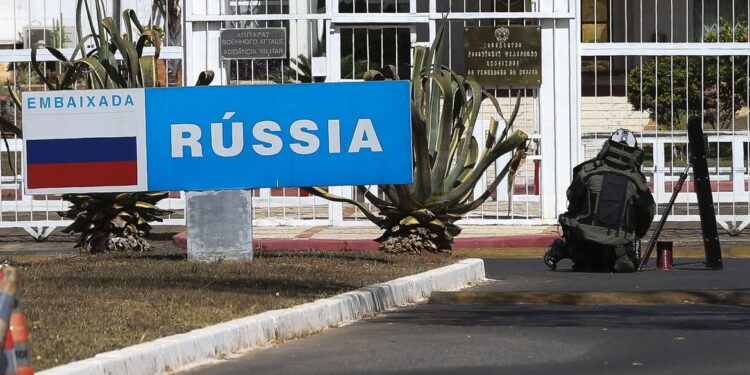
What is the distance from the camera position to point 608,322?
9.49m

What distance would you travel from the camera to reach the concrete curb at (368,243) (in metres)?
16.6

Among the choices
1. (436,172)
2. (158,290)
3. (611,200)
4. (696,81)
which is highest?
(696,81)

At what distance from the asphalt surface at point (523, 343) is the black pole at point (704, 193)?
2708 millimetres

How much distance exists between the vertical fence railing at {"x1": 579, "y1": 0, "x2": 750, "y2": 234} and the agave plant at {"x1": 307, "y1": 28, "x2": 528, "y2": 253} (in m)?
4.39

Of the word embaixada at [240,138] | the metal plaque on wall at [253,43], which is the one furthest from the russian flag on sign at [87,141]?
the metal plaque on wall at [253,43]

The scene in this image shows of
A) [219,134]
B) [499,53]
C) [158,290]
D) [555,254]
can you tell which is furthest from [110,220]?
[499,53]

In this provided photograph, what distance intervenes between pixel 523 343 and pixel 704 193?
628cm

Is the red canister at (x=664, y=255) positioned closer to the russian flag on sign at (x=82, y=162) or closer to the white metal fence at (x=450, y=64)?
the white metal fence at (x=450, y=64)

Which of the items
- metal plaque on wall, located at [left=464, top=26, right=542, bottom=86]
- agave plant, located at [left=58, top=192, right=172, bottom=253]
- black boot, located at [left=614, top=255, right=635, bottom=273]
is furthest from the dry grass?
metal plaque on wall, located at [left=464, top=26, right=542, bottom=86]

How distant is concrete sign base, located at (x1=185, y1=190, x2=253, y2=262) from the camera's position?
12.5 m

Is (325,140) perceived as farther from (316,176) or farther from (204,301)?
(204,301)

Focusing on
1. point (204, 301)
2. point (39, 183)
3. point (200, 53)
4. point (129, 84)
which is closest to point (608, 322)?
point (204, 301)

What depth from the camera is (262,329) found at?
8.73 metres

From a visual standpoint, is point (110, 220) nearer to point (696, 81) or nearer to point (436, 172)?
point (436, 172)
